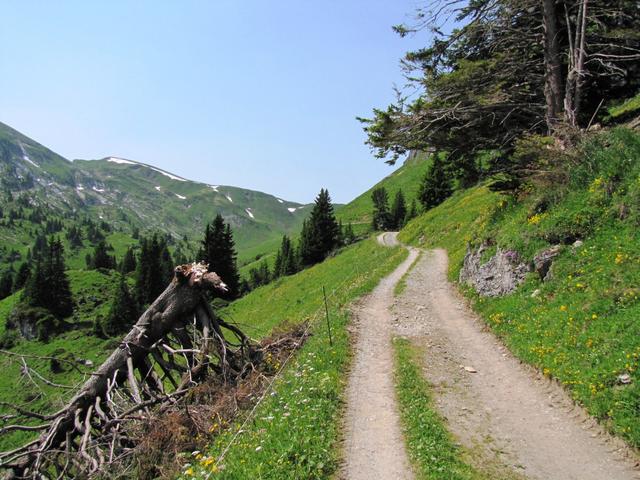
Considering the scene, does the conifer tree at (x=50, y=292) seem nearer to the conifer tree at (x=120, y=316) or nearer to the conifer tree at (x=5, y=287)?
the conifer tree at (x=120, y=316)

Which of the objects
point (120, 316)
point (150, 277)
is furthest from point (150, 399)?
point (150, 277)

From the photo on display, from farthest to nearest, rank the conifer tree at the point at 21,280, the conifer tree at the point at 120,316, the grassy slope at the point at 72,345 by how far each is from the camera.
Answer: the conifer tree at the point at 21,280 → the conifer tree at the point at 120,316 → the grassy slope at the point at 72,345

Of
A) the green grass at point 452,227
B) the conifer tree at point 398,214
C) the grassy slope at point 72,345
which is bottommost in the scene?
the grassy slope at point 72,345

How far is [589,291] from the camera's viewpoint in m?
10.1

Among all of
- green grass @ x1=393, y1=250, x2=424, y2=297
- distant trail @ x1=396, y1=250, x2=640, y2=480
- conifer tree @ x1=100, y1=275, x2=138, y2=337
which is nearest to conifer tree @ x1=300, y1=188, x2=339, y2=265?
conifer tree @ x1=100, y1=275, x2=138, y2=337

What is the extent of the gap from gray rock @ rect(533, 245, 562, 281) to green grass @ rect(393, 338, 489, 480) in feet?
17.6

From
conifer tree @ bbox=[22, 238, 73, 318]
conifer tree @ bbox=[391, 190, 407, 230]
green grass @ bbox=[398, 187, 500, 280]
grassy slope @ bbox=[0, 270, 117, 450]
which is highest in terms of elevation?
conifer tree @ bbox=[391, 190, 407, 230]

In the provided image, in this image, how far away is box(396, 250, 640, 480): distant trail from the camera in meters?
6.50

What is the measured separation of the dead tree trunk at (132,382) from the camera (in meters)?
8.34

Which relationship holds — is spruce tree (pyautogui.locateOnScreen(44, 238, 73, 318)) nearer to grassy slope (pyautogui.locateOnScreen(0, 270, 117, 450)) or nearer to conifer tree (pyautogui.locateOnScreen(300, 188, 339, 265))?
grassy slope (pyautogui.locateOnScreen(0, 270, 117, 450))

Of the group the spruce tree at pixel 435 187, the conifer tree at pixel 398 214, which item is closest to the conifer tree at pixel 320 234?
the spruce tree at pixel 435 187

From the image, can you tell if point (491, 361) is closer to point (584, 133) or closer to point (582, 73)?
point (584, 133)

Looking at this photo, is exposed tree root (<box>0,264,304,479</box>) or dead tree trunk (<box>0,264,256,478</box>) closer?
exposed tree root (<box>0,264,304,479</box>)

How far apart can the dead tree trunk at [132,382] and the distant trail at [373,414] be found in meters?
3.34
